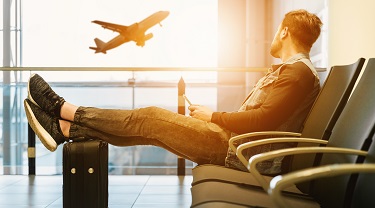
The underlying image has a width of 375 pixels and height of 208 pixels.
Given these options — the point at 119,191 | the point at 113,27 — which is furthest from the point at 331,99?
the point at 113,27

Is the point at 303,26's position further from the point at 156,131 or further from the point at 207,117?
the point at 156,131

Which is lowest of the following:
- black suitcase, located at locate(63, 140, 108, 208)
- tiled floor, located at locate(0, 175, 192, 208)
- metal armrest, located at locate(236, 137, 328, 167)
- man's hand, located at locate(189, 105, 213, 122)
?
tiled floor, located at locate(0, 175, 192, 208)

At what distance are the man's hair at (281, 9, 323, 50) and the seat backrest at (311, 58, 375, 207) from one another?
2.30ft

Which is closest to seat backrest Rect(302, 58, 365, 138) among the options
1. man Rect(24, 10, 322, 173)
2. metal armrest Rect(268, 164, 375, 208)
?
man Rect(24, 10, 322, 173)

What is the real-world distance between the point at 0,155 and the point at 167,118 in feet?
8.75

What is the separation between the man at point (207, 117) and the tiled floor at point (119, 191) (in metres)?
0.73

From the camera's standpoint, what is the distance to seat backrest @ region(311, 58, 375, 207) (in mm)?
1327

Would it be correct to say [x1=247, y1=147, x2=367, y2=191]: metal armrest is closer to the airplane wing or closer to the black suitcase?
the black suitcase

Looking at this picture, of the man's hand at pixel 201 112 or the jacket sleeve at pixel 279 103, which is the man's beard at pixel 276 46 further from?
the man's hand at pixel 201 112

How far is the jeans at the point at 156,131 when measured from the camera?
7.13 ft

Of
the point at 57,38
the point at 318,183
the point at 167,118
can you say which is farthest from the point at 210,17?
the point at 318,183

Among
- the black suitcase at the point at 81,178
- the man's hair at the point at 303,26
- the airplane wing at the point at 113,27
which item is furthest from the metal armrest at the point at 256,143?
the airplane wing at the point at 113,27

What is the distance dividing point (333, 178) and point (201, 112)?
0.87m

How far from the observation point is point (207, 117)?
216 cm
